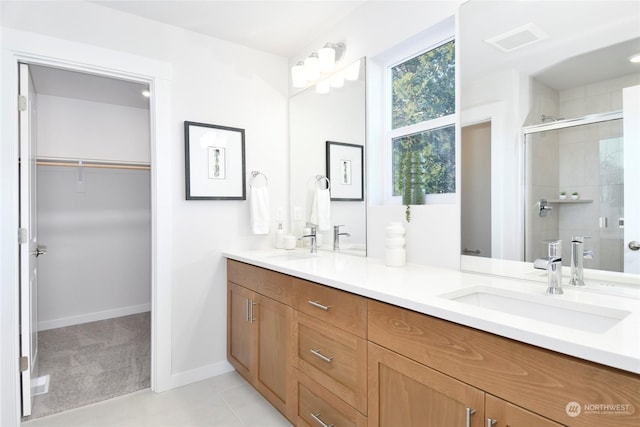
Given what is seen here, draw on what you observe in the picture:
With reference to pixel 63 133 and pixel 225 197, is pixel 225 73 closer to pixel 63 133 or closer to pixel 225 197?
pixel 225 197

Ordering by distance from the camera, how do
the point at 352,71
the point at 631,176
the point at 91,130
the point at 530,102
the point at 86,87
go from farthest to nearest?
the point at 91,130
the point at 86,87
the point at 352,71
the point at 530,102
the point at 631,176

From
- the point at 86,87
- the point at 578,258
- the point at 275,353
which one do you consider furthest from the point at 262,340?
the point at 86,87

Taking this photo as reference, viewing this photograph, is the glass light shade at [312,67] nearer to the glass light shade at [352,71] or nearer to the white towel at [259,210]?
the glass light shade at [352,71]

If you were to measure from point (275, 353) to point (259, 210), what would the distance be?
42.3 inches

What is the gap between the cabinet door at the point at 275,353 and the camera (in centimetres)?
178

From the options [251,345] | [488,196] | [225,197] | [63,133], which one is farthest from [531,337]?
[63,133]

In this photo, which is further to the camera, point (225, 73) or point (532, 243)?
point (225, 73)

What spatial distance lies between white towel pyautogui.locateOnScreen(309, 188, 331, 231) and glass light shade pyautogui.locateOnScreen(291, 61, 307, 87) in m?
0.81

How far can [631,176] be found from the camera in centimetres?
116

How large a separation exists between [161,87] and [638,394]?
8.60 ft

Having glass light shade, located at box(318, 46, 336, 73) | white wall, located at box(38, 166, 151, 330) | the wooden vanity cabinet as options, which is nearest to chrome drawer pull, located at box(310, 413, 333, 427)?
the wooden vanity cabinet

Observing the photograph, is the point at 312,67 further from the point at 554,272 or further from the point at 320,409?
the point at 320,409

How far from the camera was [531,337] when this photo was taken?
83cm

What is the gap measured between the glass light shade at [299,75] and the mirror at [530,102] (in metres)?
1.22
